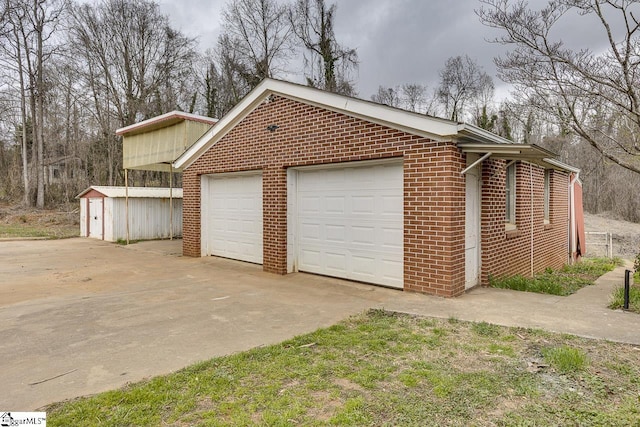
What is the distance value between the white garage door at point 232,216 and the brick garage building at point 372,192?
43 millimetres

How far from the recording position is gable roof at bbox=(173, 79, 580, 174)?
18.0 ft

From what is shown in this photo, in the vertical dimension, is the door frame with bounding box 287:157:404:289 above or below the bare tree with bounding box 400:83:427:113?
below

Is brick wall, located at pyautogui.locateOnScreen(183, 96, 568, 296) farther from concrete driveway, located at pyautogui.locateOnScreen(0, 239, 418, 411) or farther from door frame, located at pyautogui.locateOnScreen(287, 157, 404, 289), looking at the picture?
concrete driveway, located at pyautogui.locateOnScreen(0, 239, 418, 411)

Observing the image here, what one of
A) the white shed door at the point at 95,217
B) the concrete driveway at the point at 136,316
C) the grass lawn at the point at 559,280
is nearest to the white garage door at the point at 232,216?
the concrete driveway at the point at 136,316

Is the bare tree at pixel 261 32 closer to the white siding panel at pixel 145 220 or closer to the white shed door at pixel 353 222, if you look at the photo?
the white siding panel at pixel 145 220

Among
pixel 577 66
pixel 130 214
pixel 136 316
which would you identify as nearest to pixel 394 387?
pixel 136 316

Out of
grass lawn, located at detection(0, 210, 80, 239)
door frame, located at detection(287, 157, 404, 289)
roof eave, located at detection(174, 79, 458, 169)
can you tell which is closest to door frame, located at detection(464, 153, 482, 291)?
roof eave, located at detection(174, 79, 458, 169)

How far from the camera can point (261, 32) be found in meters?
22.5

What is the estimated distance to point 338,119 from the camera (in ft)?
22.4

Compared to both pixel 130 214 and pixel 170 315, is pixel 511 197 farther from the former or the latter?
pixel 130 214

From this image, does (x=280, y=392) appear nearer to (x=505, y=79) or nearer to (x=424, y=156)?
(x=424, y=156)

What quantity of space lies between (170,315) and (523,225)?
7.14 metres

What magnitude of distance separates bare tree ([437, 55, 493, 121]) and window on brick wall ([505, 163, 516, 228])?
19.3 metres

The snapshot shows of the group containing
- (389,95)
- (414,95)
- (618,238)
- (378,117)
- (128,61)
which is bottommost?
(618,238)
